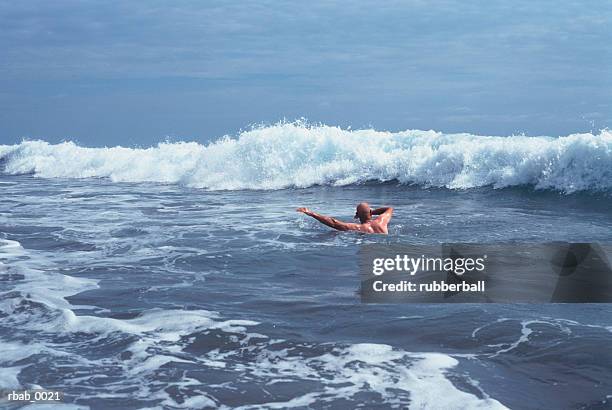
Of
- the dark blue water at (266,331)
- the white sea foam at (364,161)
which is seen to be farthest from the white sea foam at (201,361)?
the white sea foam at (364,161)

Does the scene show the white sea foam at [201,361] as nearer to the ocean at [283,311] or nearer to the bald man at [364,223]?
the ocean at [283,311]

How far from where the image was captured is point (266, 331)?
6730 millimetres

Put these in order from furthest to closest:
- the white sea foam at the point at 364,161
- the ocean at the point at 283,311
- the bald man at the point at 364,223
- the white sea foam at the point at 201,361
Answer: the white sea foam at the point at 364,161 → the bald man at the point at 364,223 → the ocean at the point at 283,311 → the white sea foam at the point at 201,361

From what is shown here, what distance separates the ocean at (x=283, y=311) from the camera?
532cm

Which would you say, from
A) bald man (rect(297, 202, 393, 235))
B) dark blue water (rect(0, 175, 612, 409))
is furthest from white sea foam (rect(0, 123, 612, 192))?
bald man (rect(297, 202, 393, 235))

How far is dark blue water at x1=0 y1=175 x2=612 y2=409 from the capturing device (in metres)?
5.25

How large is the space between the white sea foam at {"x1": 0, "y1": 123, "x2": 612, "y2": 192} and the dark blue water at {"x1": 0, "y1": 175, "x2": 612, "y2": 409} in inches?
267

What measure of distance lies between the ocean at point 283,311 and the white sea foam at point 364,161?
15 centimetres

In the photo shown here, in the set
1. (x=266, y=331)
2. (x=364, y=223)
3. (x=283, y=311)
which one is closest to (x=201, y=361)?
(x=266, y=331)

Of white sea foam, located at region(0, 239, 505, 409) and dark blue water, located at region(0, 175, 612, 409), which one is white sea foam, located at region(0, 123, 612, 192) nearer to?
dark blue water, located at region(0, 175, 612, 409)

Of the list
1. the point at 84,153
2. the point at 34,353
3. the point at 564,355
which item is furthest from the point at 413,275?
the point at 84,153

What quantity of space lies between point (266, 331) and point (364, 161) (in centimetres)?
1997

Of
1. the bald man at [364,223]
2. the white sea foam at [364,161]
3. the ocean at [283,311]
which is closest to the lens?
the ocean at [283,311]

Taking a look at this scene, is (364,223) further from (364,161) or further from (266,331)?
(364,161)
